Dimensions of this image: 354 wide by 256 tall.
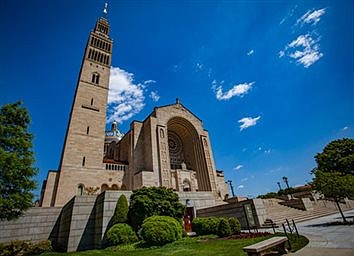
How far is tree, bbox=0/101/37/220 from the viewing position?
395 inches

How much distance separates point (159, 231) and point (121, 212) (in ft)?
12.1

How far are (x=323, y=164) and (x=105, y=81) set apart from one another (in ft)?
124

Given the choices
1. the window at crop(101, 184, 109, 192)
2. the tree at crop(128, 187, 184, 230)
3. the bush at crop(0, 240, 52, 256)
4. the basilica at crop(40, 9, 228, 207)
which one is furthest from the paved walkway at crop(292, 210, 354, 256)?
the window at crop(101, 184, 109, 192)

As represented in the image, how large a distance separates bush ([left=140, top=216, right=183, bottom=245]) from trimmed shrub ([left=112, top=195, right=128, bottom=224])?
243cm

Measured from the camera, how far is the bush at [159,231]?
31.7 ft

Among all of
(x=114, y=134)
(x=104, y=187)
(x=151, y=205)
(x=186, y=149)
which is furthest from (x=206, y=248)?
(x=114, y=134)

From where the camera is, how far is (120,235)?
10.8 meters

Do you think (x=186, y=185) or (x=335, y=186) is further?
(x=186, y=185)

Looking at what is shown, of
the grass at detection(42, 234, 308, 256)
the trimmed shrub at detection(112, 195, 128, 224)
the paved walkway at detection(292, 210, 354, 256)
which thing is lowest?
the paved walkway at detection(292, 210, 354, 256)

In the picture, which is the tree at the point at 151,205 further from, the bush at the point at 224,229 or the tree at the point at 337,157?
the tree at the point at 337,157

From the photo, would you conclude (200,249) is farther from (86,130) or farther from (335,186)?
(86,130)

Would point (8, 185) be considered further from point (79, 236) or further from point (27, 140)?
point (79, 236)

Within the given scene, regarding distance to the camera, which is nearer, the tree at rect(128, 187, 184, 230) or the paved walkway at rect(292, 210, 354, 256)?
the paved walkway at rect(292, 210, 354, 256)

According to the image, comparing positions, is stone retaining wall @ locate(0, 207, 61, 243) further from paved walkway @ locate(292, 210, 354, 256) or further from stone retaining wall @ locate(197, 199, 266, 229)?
paved walkway @ locate(292, 210, 354, 256)
